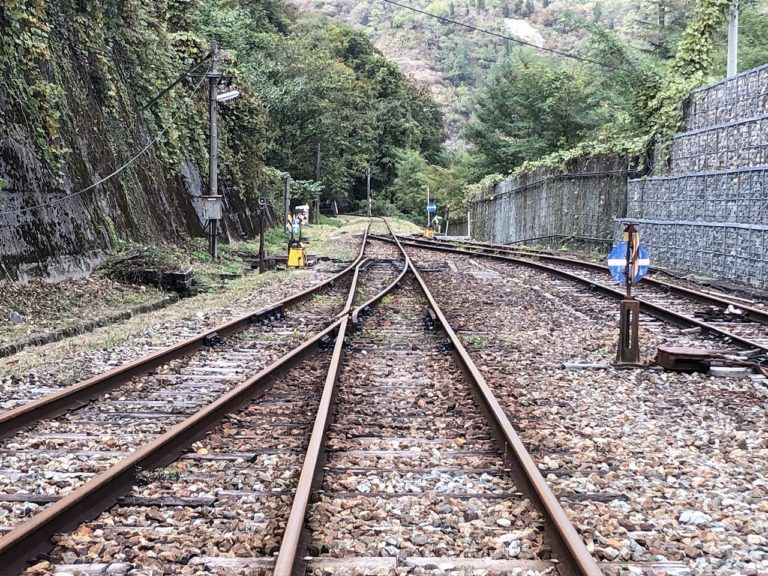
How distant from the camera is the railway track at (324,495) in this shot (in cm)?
320

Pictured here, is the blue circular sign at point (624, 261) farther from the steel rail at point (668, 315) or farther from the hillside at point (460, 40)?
the hillside at point (460, 40)

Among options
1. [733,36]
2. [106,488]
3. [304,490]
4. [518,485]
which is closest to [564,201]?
[733,36]

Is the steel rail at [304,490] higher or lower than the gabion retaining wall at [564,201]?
lower

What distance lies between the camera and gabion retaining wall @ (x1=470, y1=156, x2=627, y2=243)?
22.8 m

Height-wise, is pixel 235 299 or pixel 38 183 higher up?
pixel 38 183

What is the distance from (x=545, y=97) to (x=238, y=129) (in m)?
20.5

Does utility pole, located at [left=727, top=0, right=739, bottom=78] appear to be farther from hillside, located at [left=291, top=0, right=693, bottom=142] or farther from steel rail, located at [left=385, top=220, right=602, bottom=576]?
hillside, located at [left=291, top=0, right=693, bottom=142]

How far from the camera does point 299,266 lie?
19.4 metres

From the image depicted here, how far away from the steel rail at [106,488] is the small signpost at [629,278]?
3612 mm

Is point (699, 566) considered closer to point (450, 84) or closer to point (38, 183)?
point (38, 183)

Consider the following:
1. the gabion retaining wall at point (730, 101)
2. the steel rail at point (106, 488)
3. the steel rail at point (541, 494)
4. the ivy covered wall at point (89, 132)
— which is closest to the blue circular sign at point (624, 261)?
the steel rail at point (541, 494)

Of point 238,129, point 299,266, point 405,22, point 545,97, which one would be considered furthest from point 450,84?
point 299,266

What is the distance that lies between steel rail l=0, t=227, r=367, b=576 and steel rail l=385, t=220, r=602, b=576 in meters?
1.90

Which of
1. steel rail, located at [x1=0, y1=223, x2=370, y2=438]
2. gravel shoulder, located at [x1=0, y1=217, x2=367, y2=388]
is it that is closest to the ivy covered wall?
gravel shoulder, located at [x1=0, y1=217, x2=367, y2=388]
